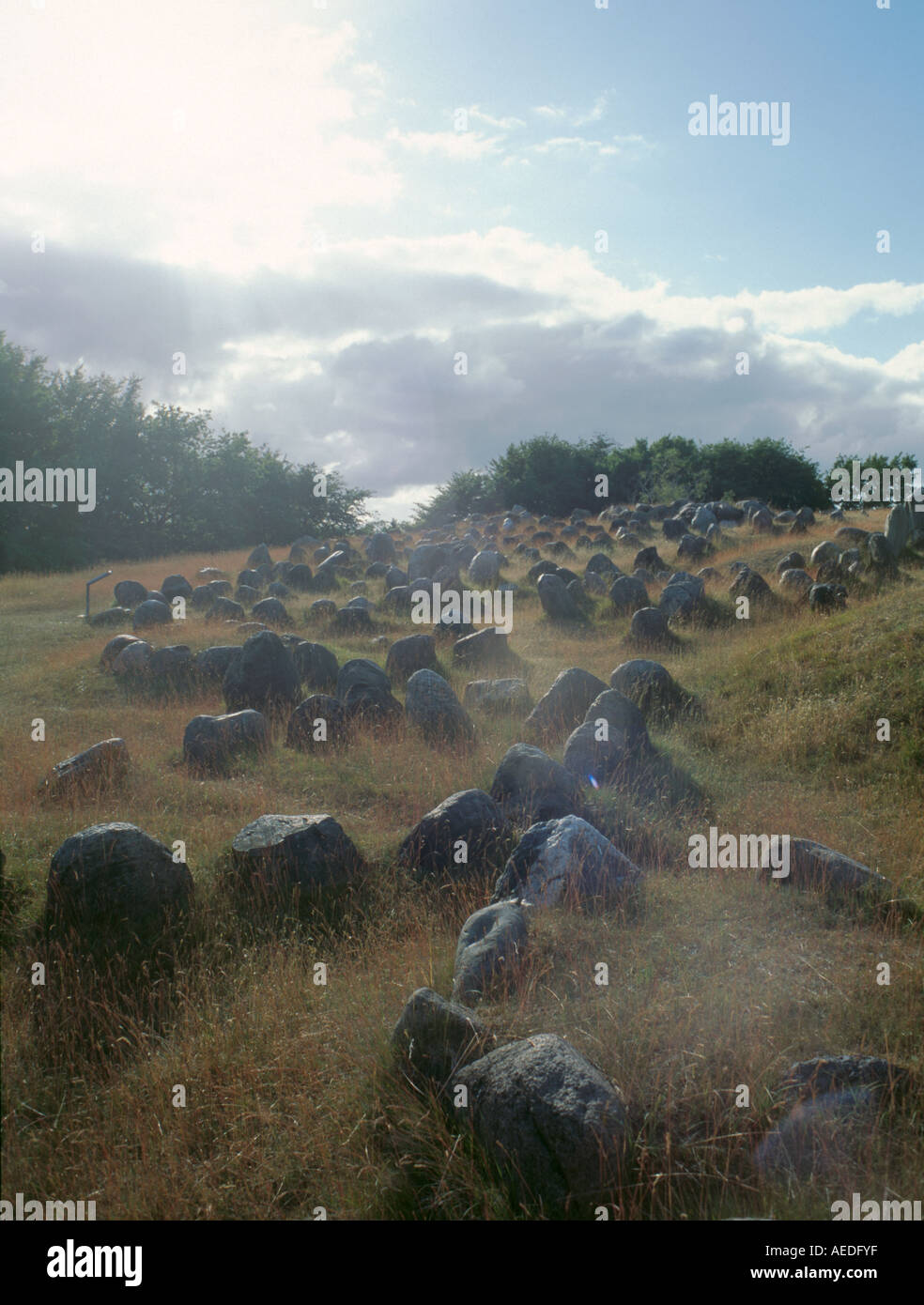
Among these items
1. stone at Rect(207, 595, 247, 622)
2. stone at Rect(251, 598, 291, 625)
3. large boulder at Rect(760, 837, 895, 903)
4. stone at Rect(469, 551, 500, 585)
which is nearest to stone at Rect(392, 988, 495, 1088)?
large boulder at Rect(760, 837, 895, 903)

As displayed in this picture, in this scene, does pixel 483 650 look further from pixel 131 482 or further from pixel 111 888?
pixel 131 482

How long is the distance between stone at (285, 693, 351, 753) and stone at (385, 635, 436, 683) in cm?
241

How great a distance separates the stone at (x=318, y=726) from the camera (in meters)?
11.0

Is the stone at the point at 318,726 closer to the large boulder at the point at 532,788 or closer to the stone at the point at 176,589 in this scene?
the large boulder at the point at 532,788

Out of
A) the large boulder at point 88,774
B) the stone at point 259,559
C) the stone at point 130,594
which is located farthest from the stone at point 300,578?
the large boulder at point 88,774

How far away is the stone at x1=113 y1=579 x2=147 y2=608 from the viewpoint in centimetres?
2166

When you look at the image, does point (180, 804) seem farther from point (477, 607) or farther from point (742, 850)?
point (477, 607)

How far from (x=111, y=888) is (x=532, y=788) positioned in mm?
4029

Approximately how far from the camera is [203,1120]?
4309 millimetres

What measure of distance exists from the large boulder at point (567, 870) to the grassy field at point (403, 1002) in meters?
0.26

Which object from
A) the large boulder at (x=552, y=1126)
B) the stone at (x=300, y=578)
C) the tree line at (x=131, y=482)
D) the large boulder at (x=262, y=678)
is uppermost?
the tree line at (x=131, y=482)

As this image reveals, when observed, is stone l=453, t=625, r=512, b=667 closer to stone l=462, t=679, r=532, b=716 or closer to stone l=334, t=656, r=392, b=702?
stone l=462, t=679, r=532, b=716

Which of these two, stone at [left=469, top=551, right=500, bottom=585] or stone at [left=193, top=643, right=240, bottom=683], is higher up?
stone at [left=469, top=551, right=500, bottom=585]

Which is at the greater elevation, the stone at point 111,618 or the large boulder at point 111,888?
the stone at point 111,618
